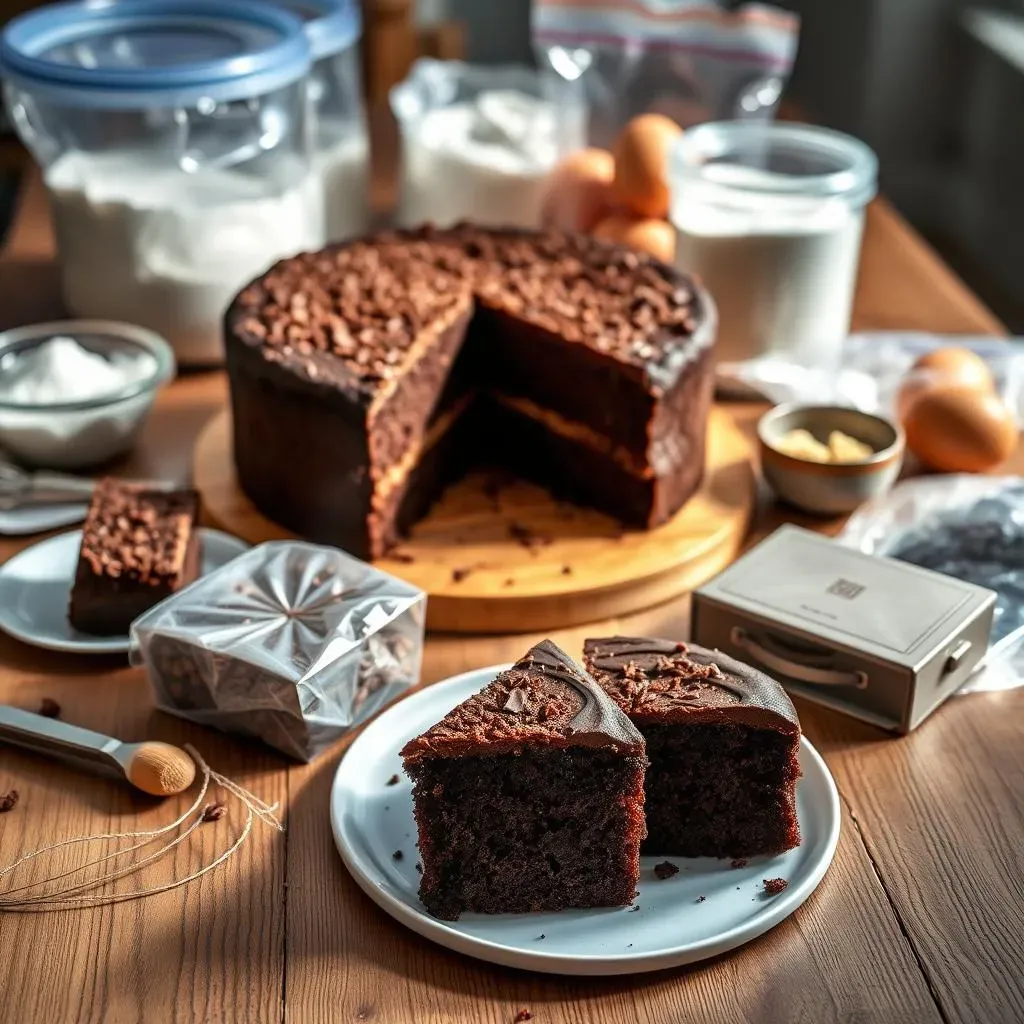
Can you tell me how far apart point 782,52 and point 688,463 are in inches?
44.9

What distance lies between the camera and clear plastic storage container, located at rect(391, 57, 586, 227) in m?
3.12

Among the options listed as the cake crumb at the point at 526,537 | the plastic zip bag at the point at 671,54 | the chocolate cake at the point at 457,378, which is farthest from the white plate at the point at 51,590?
the plastic zip bag at the point at 671,54

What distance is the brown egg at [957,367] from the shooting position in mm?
2580

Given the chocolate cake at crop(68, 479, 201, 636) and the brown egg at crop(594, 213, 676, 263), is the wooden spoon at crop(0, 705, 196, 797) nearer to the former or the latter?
the chocolate cake at crop(68, 479, 201, 636)

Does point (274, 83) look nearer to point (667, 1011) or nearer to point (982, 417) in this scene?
point (982, 417)

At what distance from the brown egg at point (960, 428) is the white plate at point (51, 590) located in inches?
46.1

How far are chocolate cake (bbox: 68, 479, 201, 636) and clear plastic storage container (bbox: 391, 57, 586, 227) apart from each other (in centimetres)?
121

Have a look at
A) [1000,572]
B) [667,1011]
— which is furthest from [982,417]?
[667,1011]

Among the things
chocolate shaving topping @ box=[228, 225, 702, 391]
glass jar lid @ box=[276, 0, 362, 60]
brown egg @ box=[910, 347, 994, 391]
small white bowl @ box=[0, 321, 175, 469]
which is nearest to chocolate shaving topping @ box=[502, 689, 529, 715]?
chocolate shaving topping @ box=[228, 225, 702, 391]

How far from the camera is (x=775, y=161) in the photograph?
304cm

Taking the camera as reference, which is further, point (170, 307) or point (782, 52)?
point (782, 52)

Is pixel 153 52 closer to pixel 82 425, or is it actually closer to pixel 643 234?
pixel 82 425

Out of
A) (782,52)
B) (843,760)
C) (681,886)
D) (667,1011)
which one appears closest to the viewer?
(667,1011)

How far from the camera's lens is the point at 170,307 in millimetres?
2859
